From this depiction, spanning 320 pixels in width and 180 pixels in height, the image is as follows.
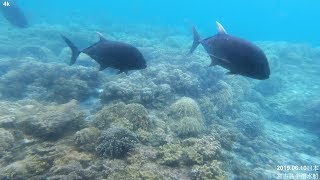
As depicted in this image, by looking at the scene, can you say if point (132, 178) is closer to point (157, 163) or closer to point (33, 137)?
point (157, 163)

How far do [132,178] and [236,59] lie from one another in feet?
8.95

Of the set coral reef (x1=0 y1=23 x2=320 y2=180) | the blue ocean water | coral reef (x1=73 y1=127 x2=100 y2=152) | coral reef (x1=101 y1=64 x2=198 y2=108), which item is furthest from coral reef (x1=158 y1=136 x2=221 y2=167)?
the blue ocean water

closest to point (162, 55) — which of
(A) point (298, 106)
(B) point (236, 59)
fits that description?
(A) point (298, 106)

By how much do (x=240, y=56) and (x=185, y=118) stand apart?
4.94 m

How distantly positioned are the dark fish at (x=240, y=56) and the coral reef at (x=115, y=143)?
2725 millimetres

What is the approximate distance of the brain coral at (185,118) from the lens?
27.0 ft

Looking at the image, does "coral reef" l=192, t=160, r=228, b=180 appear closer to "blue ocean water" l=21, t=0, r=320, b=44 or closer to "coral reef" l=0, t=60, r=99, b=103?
"coral reef" l=0, t=60, r=99, b=103

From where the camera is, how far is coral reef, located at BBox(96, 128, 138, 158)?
19.1ft

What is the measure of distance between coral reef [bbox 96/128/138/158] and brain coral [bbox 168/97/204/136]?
2.32 meters

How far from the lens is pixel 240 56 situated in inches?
155

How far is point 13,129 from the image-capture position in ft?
23.1
